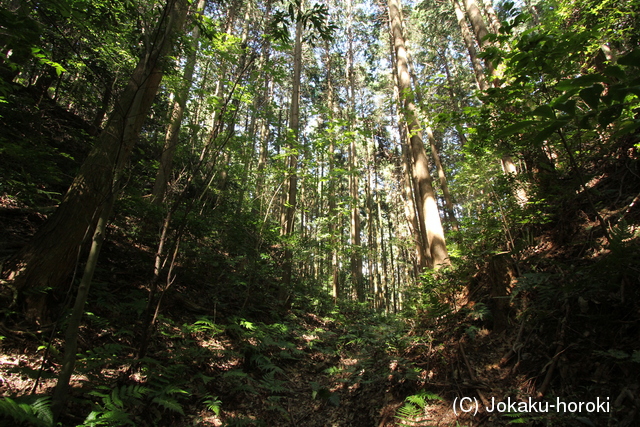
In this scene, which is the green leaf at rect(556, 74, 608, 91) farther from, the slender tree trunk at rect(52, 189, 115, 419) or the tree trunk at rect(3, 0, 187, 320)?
the tree trunk at rect(3, 0, 187, 320)

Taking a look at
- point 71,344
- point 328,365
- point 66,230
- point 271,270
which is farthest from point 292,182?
point 71,344

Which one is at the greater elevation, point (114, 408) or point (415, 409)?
point (114, 408)

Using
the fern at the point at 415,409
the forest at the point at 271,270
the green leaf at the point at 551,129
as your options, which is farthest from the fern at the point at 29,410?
the green leaf at the point at 551,129

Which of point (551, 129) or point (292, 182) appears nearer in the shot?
point (551, 129)

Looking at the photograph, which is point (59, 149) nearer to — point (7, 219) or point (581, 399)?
point (7, 219)

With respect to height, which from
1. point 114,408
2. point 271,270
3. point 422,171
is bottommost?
point 114,408

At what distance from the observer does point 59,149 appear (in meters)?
6.39

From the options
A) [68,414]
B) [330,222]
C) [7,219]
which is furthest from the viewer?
[330,222]

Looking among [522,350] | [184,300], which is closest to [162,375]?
[184,300]

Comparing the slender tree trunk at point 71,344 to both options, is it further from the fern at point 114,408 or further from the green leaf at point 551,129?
the green leaf at point 551,129

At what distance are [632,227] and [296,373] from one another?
513 centimetres

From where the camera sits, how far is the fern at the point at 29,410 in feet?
5.89

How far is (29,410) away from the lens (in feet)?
6.19

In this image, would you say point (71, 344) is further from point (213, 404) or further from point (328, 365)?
point (328, 365)
